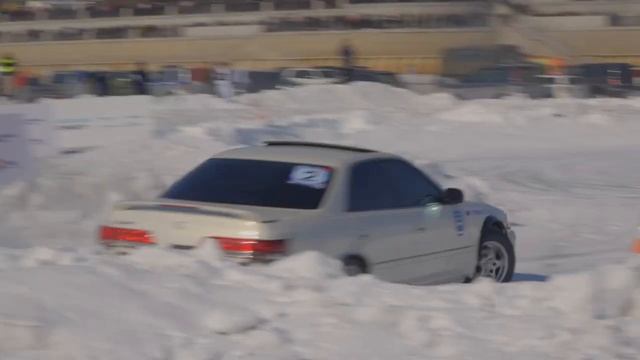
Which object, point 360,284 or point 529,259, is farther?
point 529,259

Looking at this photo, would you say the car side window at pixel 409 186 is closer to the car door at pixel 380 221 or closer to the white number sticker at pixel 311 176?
the car door at pixel 380 221

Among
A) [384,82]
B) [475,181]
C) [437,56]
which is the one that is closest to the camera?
[475,181]

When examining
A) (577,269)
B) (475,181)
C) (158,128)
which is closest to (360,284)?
(577,269)

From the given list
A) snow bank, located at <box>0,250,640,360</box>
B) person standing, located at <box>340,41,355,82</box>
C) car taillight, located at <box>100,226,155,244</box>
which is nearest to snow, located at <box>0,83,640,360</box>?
snow bank, located at <box>0,250,640,360</box>

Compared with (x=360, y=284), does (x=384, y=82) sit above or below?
below

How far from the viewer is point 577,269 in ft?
45.9

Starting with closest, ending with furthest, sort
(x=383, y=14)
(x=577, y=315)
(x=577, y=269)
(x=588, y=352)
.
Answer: (x=588, y=352) → (x=577, y=315) → (x=577, y=269) → (x=383, y=14)

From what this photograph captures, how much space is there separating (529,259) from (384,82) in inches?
1007

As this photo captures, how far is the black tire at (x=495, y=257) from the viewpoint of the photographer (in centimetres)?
1172

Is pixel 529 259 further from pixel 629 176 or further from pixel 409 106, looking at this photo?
pixel 409 106

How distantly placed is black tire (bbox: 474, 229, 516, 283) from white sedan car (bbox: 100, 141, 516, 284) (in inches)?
8.0

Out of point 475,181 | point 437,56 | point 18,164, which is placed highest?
point 18,164

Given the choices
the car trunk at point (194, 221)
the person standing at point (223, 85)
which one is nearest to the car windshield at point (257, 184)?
the car trunk at point (194, 221)

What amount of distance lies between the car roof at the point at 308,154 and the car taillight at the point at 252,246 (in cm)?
122
